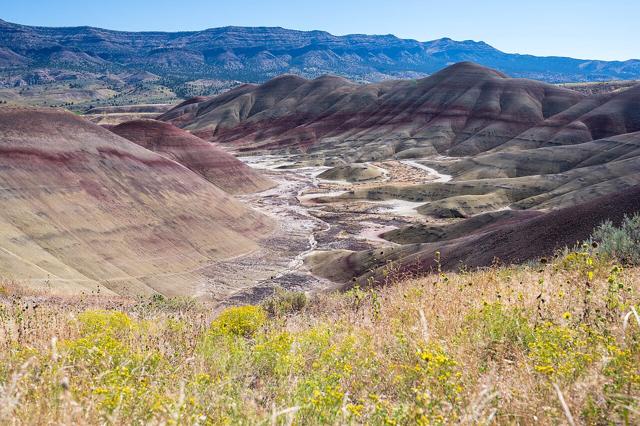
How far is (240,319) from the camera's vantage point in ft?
32.7

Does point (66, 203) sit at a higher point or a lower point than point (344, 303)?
lower

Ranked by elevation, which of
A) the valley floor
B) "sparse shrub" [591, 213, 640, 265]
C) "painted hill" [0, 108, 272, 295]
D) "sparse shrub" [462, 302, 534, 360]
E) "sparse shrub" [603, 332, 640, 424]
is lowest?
the valley floor

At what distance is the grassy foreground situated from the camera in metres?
3.27

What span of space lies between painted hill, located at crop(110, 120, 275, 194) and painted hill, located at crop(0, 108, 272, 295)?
1668 cm

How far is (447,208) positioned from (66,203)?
42230mm

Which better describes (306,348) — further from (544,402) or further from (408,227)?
(408,227)

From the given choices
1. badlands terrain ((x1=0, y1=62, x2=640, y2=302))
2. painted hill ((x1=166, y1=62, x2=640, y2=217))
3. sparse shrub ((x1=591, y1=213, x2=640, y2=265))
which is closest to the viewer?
sparse shrub ((x1=591, y1=213, x2=640, y2=265))

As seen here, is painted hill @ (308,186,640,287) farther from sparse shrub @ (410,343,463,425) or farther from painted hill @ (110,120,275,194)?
painted hill @ (110,120,275,194)

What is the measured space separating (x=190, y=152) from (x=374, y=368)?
66473mm

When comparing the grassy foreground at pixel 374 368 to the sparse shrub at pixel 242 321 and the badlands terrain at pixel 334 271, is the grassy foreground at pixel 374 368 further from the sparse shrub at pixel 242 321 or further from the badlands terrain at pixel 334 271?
the sparse shrub at pixel 242 321

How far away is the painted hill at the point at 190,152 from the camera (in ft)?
217

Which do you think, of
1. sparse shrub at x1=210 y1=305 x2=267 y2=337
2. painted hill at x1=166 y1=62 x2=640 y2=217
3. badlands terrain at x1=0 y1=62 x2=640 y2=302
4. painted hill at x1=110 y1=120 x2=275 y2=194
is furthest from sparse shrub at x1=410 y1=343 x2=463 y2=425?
painted hill at x1=110 y1=120 x2=275 y2=194

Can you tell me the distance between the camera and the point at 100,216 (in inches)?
1420

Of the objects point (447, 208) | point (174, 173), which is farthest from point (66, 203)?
point (447, 208)
